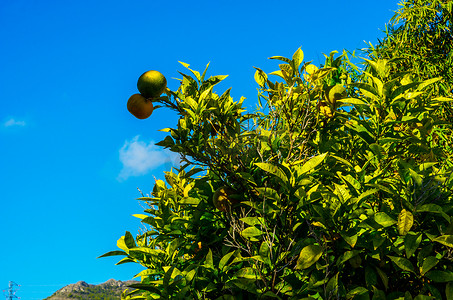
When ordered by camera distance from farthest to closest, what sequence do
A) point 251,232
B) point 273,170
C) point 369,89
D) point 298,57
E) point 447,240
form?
point 298,57 → point 369,89 → point 251,232 → point 273,170 → point 447,240

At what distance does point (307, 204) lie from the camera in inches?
78.7

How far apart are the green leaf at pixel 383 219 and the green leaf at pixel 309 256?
32 cm

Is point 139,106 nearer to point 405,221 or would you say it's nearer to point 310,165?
point 310,165

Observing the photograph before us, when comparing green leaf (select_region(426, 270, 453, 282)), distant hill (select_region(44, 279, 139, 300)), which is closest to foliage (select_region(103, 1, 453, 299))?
green leaf (select_region(426, 270, 453, 282))

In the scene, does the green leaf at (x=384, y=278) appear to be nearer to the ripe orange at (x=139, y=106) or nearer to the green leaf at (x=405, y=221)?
the green leaf at (x=405, y=221)

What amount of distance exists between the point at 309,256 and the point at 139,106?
4.33ft

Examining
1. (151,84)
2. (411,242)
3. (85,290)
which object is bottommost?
(411,242)

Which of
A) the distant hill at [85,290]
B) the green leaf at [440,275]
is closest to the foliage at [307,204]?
the green leaf at [440,275]

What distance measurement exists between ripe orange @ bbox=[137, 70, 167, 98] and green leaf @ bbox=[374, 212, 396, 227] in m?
1.40

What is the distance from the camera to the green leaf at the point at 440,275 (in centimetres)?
182

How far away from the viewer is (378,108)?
2219 mm

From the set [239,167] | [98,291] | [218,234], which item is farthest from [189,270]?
[98,291]

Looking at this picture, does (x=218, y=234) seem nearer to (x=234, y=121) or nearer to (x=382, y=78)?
(x=234, y=121)

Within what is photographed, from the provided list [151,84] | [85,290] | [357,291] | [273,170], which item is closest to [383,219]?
[357,291]
